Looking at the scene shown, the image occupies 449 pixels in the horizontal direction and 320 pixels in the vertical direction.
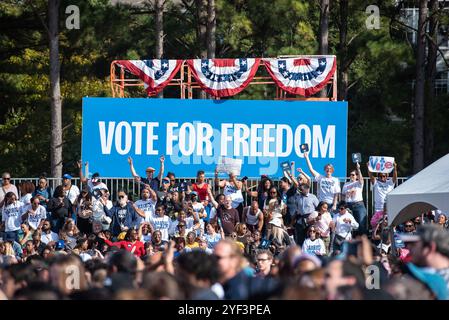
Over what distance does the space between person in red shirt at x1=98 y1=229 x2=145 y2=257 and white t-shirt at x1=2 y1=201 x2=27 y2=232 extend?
227 centimetres

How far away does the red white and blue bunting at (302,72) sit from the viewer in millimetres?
25125

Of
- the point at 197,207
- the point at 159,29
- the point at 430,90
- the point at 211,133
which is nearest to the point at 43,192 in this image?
the point at 197,207

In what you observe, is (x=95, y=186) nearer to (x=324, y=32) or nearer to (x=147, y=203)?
(x=147, y=203)

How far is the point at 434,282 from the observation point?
27.3 feet

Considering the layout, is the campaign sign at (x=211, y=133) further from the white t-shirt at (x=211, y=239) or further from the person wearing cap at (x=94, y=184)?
the white t-shirt at (x=211, y=239)

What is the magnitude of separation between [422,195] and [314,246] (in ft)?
11.0

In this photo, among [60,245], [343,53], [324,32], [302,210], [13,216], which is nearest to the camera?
[60,245]

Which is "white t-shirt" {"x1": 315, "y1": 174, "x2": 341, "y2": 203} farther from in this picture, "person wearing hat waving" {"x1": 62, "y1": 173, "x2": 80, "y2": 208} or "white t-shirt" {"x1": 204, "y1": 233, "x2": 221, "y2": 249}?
"person wearing hat waving" {"x1": 62, "y1": 173, "x2": 80, "y2": 208}

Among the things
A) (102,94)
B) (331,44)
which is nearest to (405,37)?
(331,44)

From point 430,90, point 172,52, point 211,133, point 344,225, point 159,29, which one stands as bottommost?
point 344,225

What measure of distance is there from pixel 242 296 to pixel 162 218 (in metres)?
11.9

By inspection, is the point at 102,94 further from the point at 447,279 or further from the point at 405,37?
the point at 447,279

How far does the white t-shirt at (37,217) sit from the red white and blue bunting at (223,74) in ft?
18.5

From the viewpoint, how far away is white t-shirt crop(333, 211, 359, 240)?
20.5 m
